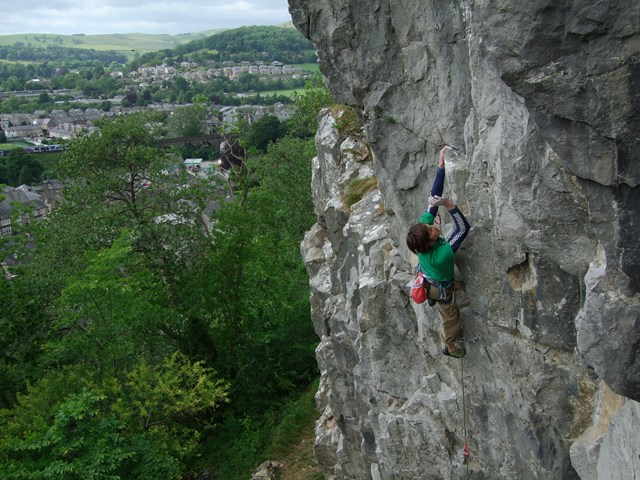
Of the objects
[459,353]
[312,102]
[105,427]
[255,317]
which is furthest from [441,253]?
[312,102]

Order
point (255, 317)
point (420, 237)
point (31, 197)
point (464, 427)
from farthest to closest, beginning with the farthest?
point (31, 197) → point (255, 317) → point (464, 427) → point (420, 237)

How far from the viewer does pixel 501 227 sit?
7352mm

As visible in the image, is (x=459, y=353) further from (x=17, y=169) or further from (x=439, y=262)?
(x=17, y=169)

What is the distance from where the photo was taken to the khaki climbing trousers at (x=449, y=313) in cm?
856

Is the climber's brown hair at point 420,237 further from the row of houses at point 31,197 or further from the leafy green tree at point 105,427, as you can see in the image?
the row of houses at point 31,197

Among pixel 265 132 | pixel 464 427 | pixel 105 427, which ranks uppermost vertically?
pixel 464 427

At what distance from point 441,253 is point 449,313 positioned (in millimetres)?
998

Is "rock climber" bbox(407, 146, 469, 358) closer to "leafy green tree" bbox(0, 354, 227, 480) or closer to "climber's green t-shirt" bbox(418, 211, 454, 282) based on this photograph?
"climber's green t-shirt" bbox(418, 211, 454, 282)

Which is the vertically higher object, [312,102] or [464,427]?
[312,102]

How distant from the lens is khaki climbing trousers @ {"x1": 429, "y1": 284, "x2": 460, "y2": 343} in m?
8.56

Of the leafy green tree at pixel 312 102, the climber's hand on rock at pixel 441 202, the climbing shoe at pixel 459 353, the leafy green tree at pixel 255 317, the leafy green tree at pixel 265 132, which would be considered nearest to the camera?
the climber's hand on rock at pixel 441 202

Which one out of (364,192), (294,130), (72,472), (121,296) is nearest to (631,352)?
(364,192)

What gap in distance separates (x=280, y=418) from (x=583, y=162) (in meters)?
17.0

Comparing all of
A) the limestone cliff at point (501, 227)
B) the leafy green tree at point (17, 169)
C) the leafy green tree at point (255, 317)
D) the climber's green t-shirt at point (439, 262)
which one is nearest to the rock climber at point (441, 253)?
the climber's green t-shirt at point (439, 262)
